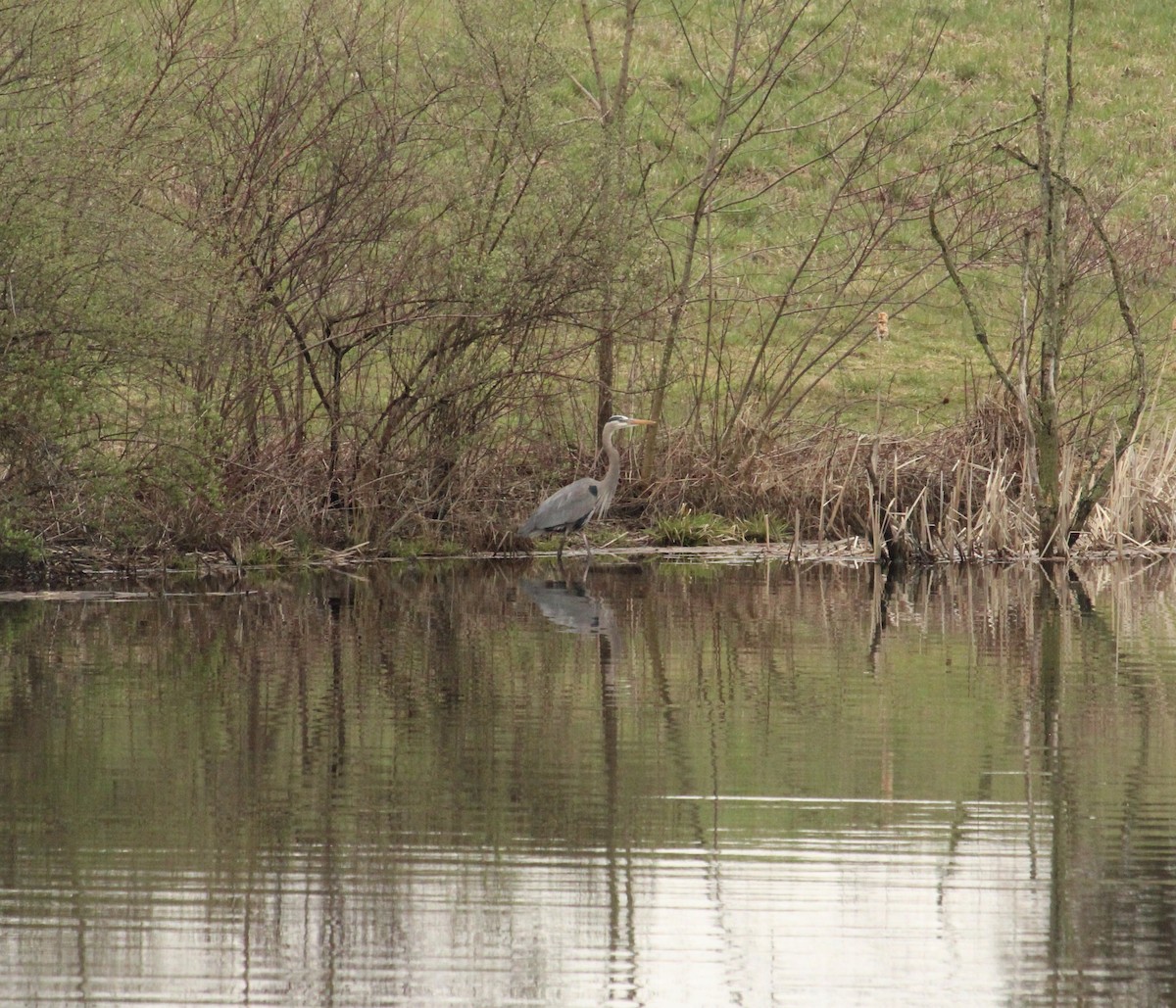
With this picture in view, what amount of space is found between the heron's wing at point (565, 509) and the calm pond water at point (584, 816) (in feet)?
18.0

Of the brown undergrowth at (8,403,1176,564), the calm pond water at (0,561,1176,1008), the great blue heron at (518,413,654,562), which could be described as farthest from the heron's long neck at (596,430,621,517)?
the calm pond water at (0,561,1176,1008)

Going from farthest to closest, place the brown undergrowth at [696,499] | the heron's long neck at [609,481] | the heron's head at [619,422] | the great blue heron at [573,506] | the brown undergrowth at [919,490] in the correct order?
the heron's head at [619,422] < the heron's long neck at [609,481] < the great blue heron at [573,506] < the brown undergrowth at [919,490] < the brown undergrowth at [696,499]

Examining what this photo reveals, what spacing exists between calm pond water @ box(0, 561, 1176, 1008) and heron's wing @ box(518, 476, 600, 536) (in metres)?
5.50

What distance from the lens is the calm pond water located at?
5.15 metres

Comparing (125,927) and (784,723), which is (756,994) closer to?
(125,927)

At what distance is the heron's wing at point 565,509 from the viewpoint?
18.0 m

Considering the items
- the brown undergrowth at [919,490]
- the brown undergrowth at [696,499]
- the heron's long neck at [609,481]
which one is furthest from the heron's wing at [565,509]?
the brown undergrowth at [919,490]

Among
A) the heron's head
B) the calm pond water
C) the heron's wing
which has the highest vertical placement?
the heron's head

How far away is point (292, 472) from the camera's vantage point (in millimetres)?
17359

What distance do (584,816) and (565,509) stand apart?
1119cm

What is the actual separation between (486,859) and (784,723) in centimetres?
291

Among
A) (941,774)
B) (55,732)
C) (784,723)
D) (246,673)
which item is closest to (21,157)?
(246,673)

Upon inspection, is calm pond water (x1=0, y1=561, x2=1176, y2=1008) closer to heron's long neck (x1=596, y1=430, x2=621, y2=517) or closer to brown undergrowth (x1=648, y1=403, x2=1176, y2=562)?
brown undergrowth (x1=648, y1=403, x2=1176, y2=562)

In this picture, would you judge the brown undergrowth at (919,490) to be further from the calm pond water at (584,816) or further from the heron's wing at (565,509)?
the calm pond water at (584,816)
